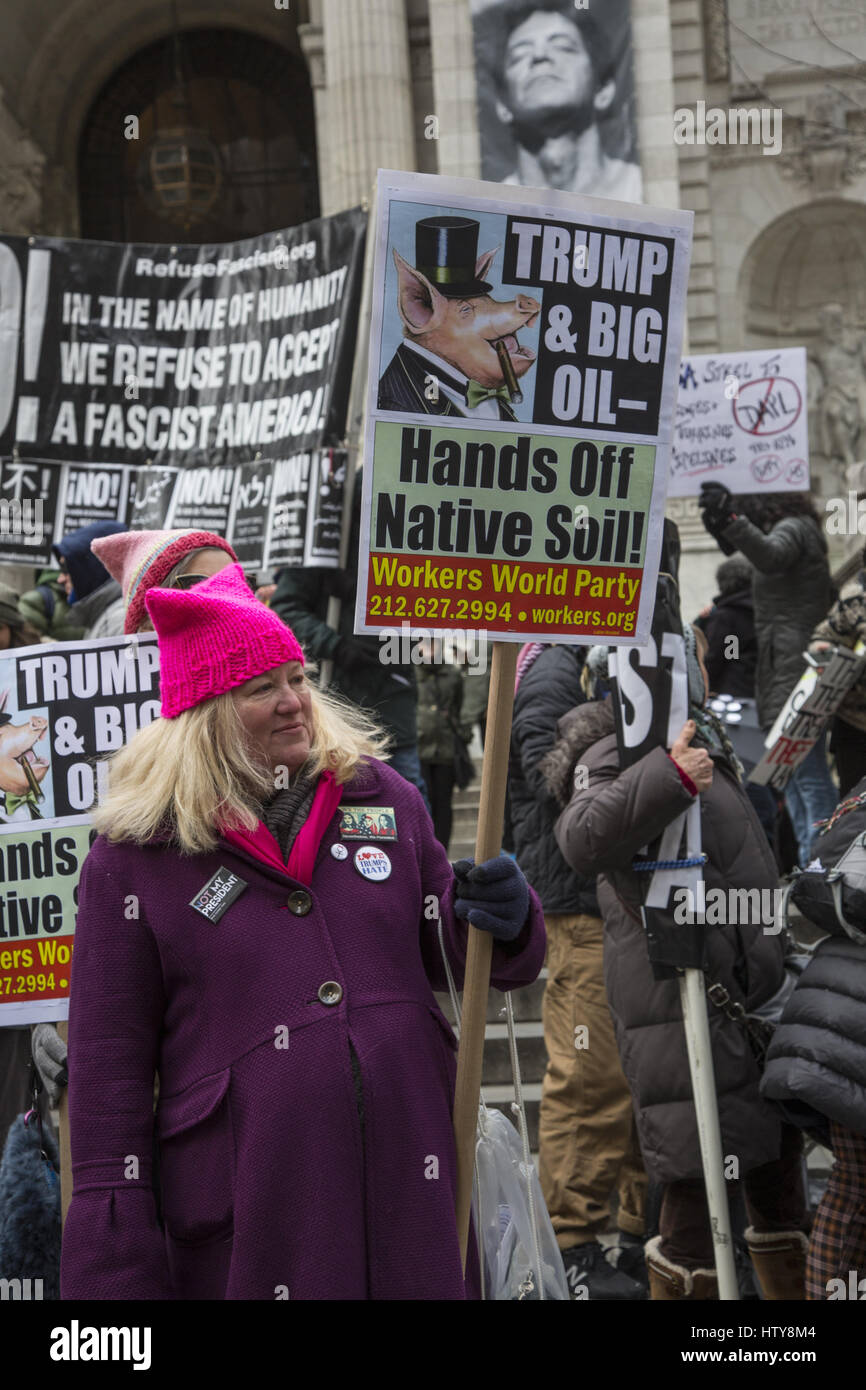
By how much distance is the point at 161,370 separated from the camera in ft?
21.9

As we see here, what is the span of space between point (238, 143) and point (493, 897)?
54.8ft

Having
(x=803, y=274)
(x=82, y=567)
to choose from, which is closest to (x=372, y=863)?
(x=82, y=567)

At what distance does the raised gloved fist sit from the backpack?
5.60ft

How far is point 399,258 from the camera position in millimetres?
2486

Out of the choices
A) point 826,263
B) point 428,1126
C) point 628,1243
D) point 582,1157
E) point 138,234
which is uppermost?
point 138,234

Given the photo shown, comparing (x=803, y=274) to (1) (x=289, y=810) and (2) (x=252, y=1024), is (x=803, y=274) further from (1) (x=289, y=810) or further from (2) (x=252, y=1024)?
(2) (x=252, y=1024)

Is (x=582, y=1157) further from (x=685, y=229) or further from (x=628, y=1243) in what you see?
(x=685, y=229)

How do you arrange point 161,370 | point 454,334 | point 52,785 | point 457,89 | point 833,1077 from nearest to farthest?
point 454,334 < point 833,1077 < point 52,785 < point 161,370 < point 457,89

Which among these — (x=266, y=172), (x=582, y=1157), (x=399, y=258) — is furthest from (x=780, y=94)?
(x=399, y=258)

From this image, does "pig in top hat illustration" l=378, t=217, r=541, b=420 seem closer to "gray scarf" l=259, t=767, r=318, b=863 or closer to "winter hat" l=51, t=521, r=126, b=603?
"gray scarf" l=259, t=767, r=318, b=863

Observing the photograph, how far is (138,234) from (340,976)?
1666cm

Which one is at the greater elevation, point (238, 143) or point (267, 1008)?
point (238, 143)

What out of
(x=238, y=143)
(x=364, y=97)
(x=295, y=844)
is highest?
(x=238, y=143)
